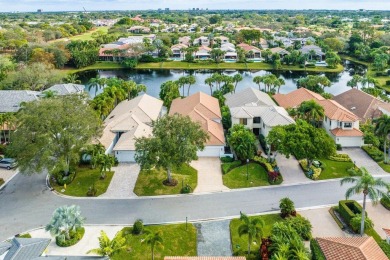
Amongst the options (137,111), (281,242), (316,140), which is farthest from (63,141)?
(316,140)

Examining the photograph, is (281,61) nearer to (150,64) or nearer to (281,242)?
(150,64)

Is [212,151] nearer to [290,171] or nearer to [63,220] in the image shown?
[290,171]

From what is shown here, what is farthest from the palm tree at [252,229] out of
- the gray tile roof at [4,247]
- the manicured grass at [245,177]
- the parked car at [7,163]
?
the parked car at [7,163]

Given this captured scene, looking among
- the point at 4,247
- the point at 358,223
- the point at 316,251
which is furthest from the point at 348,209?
the point at 4,247

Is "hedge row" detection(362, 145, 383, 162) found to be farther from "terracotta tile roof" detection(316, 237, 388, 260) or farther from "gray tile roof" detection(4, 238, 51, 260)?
"gray tile roof" detection(4, 238, 51, 260)

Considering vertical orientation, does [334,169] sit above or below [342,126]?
below

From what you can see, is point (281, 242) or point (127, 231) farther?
point (127, 231)

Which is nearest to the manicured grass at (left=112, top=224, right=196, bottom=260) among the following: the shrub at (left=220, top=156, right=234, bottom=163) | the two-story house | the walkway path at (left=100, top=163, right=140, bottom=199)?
the walkway path at (left=100, top=163, right=140, bottom=199)

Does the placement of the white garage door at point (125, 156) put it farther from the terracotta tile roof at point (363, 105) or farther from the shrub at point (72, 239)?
the terracotta tile roof at point (363, 105)
